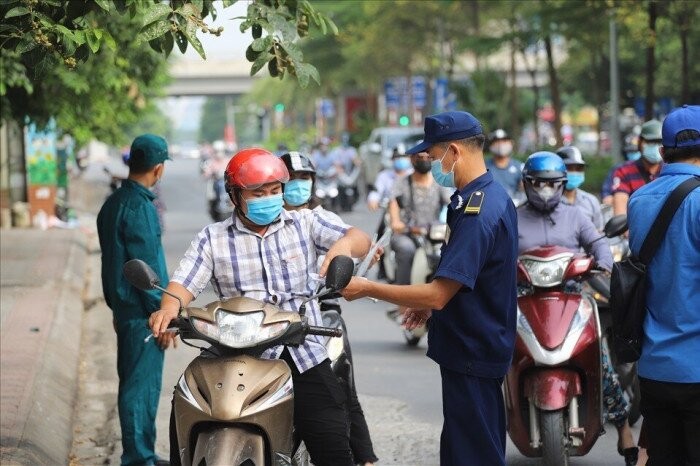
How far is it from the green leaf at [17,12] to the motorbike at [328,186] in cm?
2149

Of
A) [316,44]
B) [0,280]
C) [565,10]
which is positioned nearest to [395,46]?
[316,44]

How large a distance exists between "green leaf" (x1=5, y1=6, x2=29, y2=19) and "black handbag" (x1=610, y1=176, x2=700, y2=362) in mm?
2654

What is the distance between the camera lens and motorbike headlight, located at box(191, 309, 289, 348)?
474cm

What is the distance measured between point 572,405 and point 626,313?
169 cm

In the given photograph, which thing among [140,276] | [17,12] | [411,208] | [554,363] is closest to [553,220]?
[554,363]

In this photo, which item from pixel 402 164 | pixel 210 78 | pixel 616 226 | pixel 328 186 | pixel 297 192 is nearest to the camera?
pixel 616 226

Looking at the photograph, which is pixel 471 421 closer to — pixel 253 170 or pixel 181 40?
pixel 253 170

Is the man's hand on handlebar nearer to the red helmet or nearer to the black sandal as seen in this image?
the red helmet

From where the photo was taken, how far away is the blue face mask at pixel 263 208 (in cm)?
521

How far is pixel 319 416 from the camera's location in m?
5.18

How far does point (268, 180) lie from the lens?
205 inches

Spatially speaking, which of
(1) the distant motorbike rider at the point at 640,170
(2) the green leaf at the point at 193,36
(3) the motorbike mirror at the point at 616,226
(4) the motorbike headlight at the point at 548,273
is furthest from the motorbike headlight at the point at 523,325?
(1) the distant motorbike rider at the point at 640,170

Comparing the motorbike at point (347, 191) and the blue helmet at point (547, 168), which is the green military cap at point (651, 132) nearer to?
the blue helmet at point (547, 168)

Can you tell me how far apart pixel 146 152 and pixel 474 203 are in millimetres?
2773
